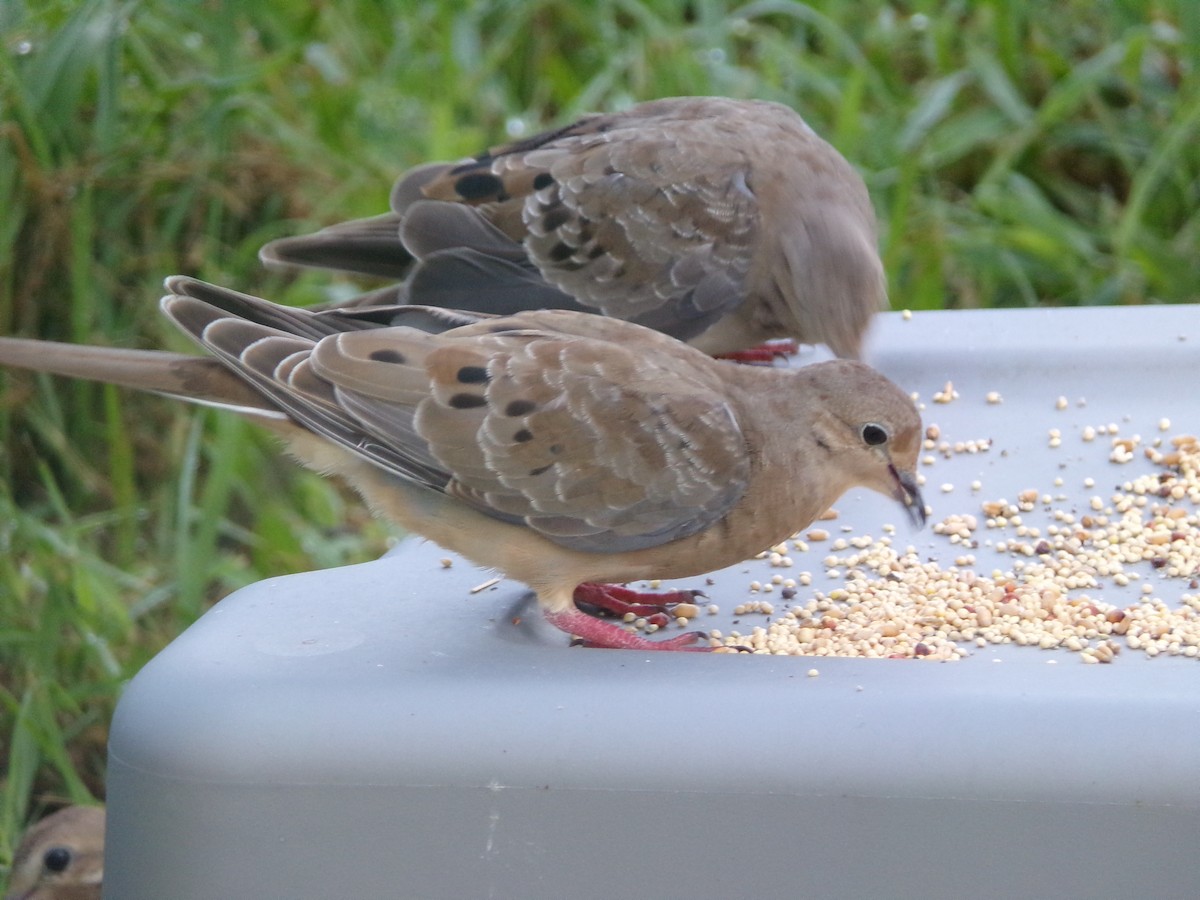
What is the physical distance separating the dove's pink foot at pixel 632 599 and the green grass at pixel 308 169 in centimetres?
140

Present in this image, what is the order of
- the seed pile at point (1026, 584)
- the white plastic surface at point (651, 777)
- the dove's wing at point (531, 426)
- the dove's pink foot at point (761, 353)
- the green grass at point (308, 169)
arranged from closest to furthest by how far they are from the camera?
1. the white plastic surface at point (651, 777)
2. the seed pile at point (1026, 584)
3. the dove's wing at point (531, 426)
4. the dove's pink foot at point (761, 353)
5. the green grass at point (308, 169)

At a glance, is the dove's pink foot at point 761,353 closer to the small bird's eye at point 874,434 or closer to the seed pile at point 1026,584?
the seed pile at point 1026,584

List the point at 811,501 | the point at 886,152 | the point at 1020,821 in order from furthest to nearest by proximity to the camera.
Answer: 1. the point at 886,152
2. the point at 811,501
3. the point at 1020,821

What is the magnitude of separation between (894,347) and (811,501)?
1.05 metres

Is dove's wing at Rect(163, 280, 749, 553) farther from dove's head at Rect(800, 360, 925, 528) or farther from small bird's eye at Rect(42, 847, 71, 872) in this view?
small bird's eye at Rect(42, 847, 71, 872)

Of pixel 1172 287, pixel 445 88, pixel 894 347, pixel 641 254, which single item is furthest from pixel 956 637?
pixel 445 88

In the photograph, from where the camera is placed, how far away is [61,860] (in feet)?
10.6

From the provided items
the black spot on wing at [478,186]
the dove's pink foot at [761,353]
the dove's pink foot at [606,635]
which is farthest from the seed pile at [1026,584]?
the black spot on wing at [478,186]

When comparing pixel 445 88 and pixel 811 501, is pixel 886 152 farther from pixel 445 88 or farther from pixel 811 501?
pixel 811 501

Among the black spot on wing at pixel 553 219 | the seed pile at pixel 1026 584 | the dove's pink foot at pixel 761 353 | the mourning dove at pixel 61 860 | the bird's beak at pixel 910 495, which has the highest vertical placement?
the black spot on wing at pixel 553 219

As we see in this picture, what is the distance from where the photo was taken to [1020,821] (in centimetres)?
194

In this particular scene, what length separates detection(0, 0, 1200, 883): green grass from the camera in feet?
13.2

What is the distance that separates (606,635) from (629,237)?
1.46 m

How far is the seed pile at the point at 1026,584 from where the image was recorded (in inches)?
94.0
